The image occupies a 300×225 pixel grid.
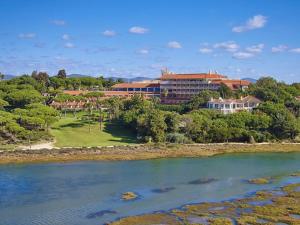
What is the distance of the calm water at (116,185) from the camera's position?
3456cm

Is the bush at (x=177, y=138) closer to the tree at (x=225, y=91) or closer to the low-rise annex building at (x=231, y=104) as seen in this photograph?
the low-rise annex building at (x=231, y=104)

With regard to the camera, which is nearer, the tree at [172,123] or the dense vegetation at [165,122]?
the dense vegetation at [165,122]

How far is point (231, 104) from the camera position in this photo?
8756 centimetres

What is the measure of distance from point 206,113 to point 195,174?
3130 centimetres

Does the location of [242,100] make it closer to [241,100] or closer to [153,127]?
[241,100]

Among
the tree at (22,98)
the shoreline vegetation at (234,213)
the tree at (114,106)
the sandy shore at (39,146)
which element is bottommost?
the shoreline vegetation at (234,213)

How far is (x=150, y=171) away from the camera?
50.3 metres

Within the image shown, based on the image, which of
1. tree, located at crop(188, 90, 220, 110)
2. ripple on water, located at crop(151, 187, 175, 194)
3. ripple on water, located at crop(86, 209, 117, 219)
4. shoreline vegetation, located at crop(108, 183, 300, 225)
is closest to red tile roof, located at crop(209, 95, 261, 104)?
tree, located at crop(188, 90, 220, 110)

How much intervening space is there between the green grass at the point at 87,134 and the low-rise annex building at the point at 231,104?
19942 mm

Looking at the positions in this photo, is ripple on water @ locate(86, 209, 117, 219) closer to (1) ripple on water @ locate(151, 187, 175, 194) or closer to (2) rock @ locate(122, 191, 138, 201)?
(2) rock @ locate(122, 191, 138, 201)

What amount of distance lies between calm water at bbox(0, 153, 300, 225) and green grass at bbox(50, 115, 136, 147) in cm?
1262

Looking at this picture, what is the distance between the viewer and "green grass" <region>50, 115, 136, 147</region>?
6700 cm

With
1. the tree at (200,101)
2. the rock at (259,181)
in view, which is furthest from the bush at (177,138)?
the rock at (259,181)

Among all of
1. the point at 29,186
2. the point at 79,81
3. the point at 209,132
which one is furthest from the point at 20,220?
the point at 79,81
